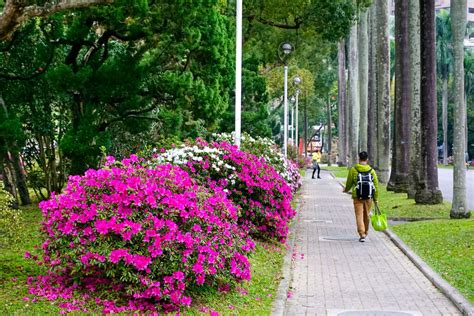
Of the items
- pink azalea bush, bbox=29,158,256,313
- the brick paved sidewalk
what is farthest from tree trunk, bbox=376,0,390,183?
pink azalea bush, bbox=29,158,256,313

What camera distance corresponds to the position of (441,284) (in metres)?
10.3

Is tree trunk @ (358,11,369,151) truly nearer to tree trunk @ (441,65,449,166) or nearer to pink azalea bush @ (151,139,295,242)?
pink azalea bush @ (151,139,295,242)

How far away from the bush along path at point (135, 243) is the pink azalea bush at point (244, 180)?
367 cm

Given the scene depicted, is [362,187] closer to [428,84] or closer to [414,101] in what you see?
[428,84]

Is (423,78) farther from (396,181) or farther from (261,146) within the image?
(396,181)

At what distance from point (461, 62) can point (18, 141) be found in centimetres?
1046

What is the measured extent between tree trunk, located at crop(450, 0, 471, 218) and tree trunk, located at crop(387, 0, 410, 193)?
25.3ft

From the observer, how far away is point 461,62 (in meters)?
19.1

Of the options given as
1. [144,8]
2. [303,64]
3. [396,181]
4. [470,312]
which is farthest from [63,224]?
[303,64]

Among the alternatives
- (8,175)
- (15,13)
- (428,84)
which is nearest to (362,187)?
(428,84)

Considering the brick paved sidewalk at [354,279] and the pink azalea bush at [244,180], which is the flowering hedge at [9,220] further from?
the pink azalea bush at [244,180]

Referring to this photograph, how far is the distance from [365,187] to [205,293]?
23.2 ft

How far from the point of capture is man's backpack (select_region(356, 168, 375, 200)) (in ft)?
50.2

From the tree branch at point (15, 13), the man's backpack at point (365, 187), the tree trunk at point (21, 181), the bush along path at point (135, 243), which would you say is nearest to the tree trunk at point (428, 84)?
the man's backpack at point (365, 187)
